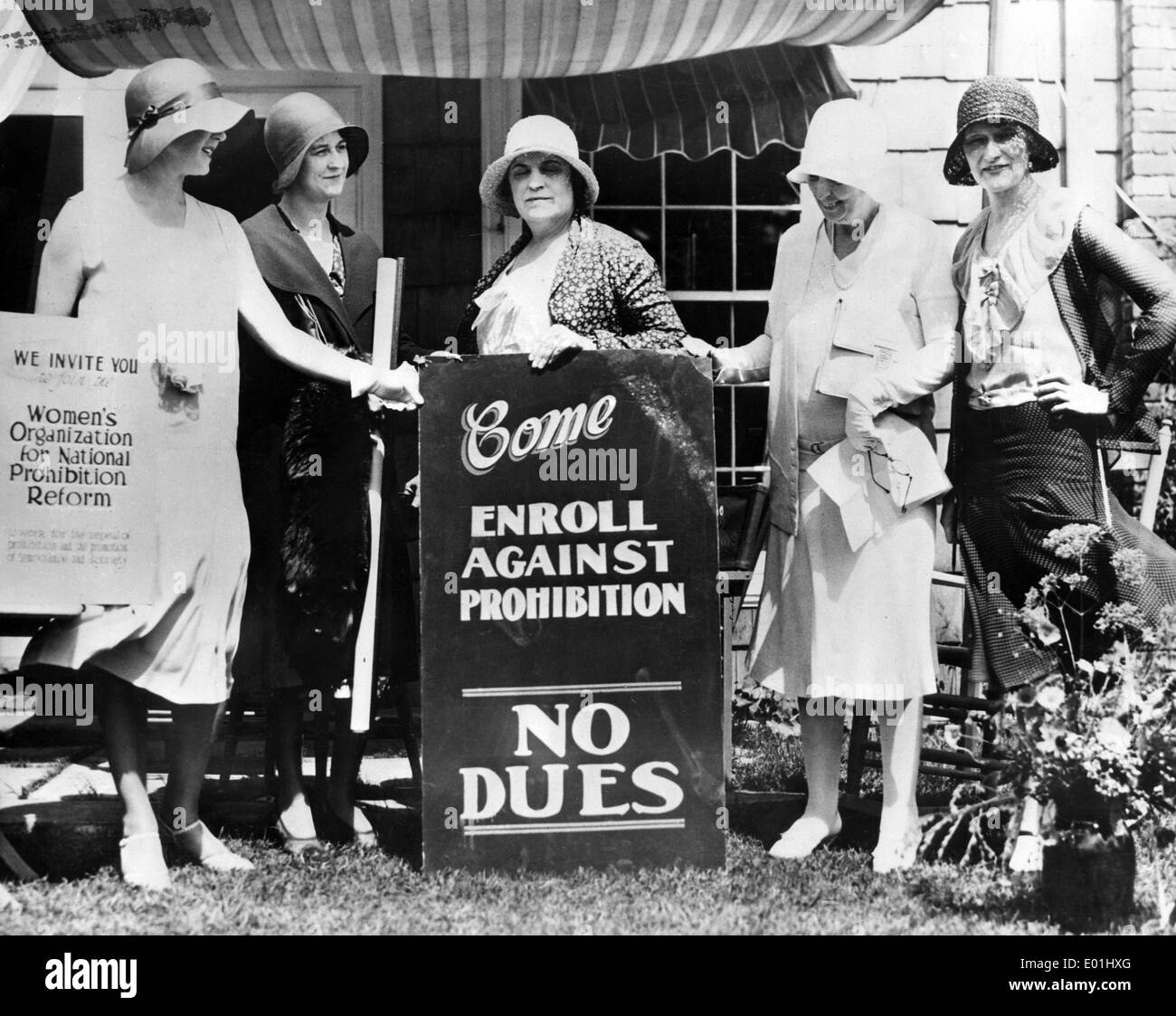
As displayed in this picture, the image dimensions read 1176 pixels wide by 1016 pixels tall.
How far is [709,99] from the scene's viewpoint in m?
5.12

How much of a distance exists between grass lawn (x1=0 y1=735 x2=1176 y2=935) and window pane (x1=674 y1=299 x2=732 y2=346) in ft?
6.78

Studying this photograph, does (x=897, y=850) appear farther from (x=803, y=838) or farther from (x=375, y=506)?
(x=375, y=506)

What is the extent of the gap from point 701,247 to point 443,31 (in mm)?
1248

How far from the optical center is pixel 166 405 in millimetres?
4215

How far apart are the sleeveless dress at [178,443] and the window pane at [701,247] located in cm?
176

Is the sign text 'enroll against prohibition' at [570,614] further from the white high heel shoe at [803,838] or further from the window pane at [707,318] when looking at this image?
the window pane at [707,318]

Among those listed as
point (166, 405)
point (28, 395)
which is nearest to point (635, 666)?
point (166, 405)

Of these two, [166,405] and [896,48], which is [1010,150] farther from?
[166,405]

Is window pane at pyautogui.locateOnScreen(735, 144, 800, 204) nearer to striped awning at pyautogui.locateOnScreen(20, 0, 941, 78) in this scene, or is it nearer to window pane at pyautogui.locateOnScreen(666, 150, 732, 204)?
window pane at pyautogui.locateOnScreen(666, 150, 732, 204)

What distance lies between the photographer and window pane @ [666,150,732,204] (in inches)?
212

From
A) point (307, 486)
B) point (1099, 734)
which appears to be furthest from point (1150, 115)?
point (307, 486)

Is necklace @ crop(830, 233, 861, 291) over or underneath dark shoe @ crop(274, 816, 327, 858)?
over

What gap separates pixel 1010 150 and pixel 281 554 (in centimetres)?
246

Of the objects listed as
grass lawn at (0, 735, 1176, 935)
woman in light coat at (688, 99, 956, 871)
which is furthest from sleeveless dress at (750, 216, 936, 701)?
grass lawn at (0, 735, 1176, 935)
